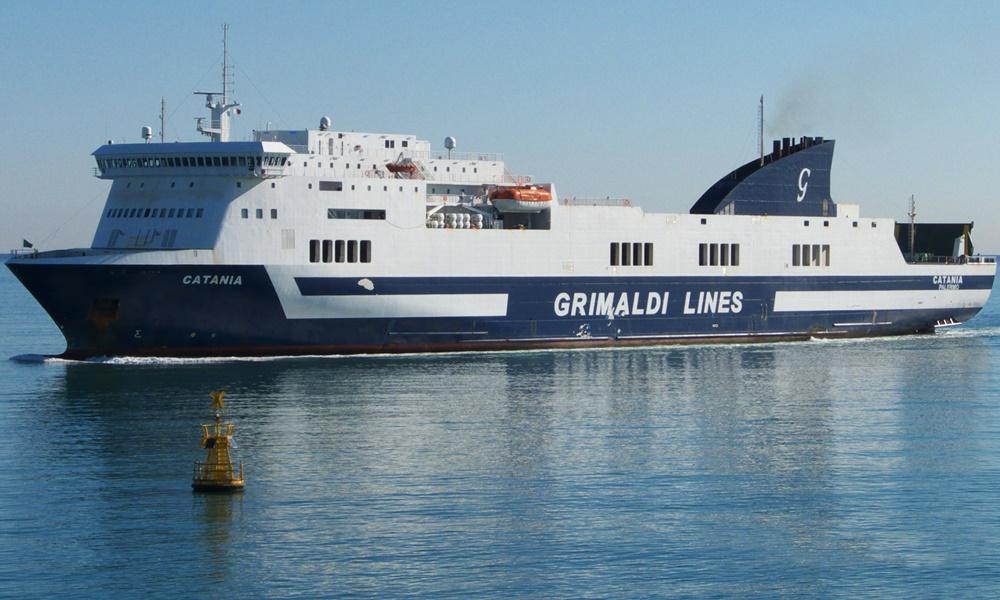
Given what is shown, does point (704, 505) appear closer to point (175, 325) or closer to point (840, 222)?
point (175, 325)

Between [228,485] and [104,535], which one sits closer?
[104,535]

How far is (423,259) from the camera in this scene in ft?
142

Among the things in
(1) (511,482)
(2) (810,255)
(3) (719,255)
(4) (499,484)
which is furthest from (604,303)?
(4) (499,484)

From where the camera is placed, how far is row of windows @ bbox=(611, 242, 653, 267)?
47781 mm

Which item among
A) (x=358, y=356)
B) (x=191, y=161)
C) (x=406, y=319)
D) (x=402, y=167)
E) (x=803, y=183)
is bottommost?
(x=358, y=356)

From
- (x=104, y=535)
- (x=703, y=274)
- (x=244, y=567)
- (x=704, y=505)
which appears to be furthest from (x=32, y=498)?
(x=703, y=274)

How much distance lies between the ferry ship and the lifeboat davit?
0.07 m

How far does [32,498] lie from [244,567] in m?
5.51

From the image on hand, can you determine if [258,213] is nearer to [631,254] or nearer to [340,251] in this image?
[340,251]

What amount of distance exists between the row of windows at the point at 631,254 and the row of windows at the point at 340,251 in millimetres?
9620

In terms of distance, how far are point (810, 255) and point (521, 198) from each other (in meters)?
13.1

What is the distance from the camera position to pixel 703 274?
163 ft

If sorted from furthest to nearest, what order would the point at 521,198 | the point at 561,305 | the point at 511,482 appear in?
the point at 561,305 → the point at 521,198 → the point at 511,482

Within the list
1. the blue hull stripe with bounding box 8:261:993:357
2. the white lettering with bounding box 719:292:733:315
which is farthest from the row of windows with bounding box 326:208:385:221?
the white lettering with bounding box 719:292:733:315
